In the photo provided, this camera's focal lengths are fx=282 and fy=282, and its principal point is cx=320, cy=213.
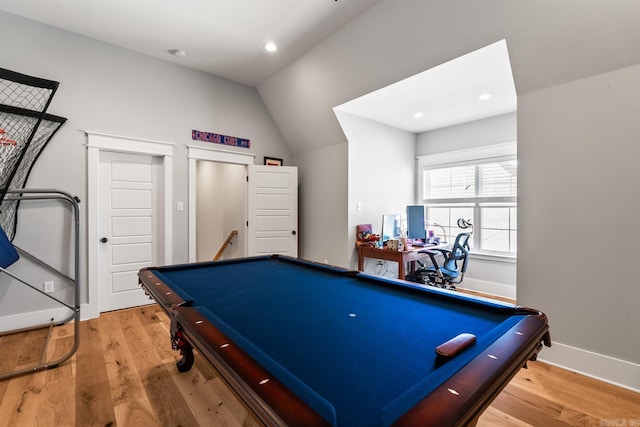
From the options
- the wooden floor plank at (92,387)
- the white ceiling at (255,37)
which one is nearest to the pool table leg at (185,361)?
the wooden floor plank at (92,387)

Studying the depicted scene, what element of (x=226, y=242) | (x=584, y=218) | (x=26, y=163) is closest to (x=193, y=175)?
(x=26, y=163)

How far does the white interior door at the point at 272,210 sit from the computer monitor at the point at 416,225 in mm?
1852

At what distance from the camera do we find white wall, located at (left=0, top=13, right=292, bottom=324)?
2.99m

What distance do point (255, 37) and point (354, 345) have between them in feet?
11.1

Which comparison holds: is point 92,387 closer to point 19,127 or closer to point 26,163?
point 26,163

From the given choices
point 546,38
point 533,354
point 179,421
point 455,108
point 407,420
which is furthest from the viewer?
point 455,108

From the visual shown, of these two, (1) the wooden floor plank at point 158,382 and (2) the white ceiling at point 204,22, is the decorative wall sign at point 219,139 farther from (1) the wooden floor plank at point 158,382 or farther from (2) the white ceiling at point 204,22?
(1) the wooden floor plank at point 158,382

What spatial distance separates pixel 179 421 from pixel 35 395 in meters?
1.13

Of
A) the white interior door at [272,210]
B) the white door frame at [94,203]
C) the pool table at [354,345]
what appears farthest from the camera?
the white interior door at [272,210]

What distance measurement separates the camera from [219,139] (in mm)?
4250

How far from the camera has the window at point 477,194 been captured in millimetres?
4227

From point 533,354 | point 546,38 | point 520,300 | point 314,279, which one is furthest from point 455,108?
point 533,354

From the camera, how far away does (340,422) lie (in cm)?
66

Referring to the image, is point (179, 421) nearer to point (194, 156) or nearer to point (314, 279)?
point (314, 279)
